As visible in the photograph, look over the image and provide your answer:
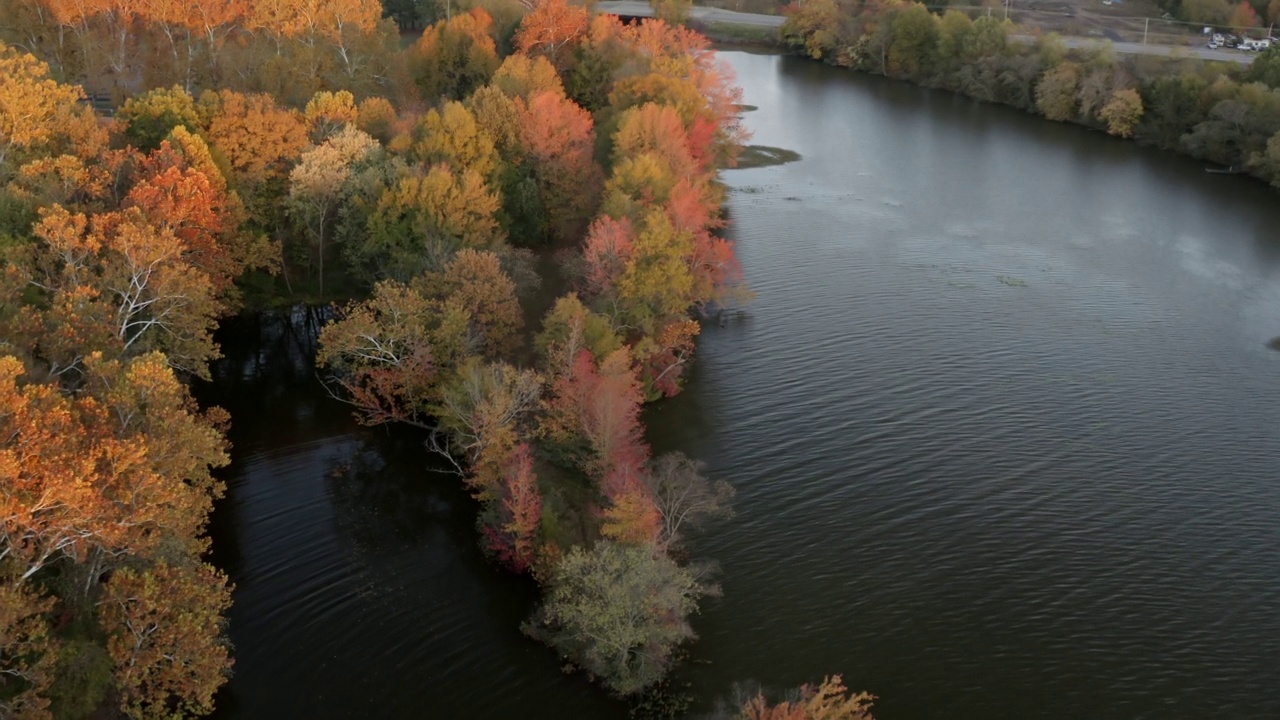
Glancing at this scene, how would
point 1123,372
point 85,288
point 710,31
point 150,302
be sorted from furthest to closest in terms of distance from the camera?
point 710,31, point 1123,372, point 150,302, point 85,288

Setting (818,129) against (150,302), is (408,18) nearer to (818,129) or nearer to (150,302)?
(818,129)

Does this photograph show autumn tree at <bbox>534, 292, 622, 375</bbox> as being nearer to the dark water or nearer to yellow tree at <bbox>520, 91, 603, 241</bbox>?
the dark water

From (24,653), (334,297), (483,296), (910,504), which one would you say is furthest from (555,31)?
(24,653)

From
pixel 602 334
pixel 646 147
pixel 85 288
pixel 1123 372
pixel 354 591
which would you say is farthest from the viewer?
pixel 646 147

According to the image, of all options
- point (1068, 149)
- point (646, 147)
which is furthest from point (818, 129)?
point (646, 147)

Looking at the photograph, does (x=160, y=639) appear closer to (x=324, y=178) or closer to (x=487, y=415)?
(x=487, y=415)

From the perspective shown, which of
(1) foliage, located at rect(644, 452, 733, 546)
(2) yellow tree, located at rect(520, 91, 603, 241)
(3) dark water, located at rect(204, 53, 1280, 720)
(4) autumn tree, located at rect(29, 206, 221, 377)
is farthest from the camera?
(2) yellow tree, located at rect(520, 91, 603, 241)

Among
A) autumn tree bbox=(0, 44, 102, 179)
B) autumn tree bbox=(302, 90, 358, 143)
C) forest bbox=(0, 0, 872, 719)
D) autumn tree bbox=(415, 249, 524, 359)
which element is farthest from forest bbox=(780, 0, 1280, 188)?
autumn tree bbox=(0, 44, 102, 179)

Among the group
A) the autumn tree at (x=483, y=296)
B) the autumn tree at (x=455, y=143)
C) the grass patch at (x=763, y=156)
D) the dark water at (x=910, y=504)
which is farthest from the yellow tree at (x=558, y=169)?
the grass patch at (x=763, y=156)
